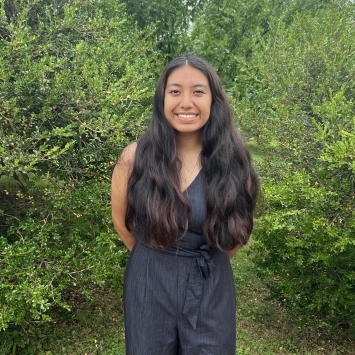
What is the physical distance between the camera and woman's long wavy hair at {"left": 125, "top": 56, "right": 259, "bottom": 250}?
2.11 metres

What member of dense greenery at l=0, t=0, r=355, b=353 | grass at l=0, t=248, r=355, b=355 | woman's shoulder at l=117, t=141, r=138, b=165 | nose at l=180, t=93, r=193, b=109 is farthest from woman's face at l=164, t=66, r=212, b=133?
grass at l=0, t=248, r=355, b=355

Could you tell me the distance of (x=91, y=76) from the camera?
3.22m

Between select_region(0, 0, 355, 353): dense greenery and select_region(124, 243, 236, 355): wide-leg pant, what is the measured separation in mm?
650

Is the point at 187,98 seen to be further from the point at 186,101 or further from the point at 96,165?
the point at 96,165

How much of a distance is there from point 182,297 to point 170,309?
A: 87 mm

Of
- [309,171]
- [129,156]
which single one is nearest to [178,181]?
[129,156]

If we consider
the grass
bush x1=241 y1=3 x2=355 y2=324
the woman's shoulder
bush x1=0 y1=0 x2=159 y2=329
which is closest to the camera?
the woman's shoulder

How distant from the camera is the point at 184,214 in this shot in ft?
6.97

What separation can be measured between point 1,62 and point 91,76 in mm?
664

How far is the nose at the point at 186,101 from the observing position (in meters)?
2.04

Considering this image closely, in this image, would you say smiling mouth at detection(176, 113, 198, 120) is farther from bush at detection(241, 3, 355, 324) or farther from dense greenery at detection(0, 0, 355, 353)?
bush at detection(241, 3, 355, 324)

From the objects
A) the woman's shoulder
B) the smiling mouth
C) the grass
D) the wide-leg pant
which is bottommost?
the grass

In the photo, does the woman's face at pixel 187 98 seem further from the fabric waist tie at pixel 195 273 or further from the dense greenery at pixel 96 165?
the dense greenery at pixel 96 165

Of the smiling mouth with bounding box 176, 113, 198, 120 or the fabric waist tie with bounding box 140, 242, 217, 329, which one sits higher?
the smiling mouth with bounding box 176, 113, 198, 120
